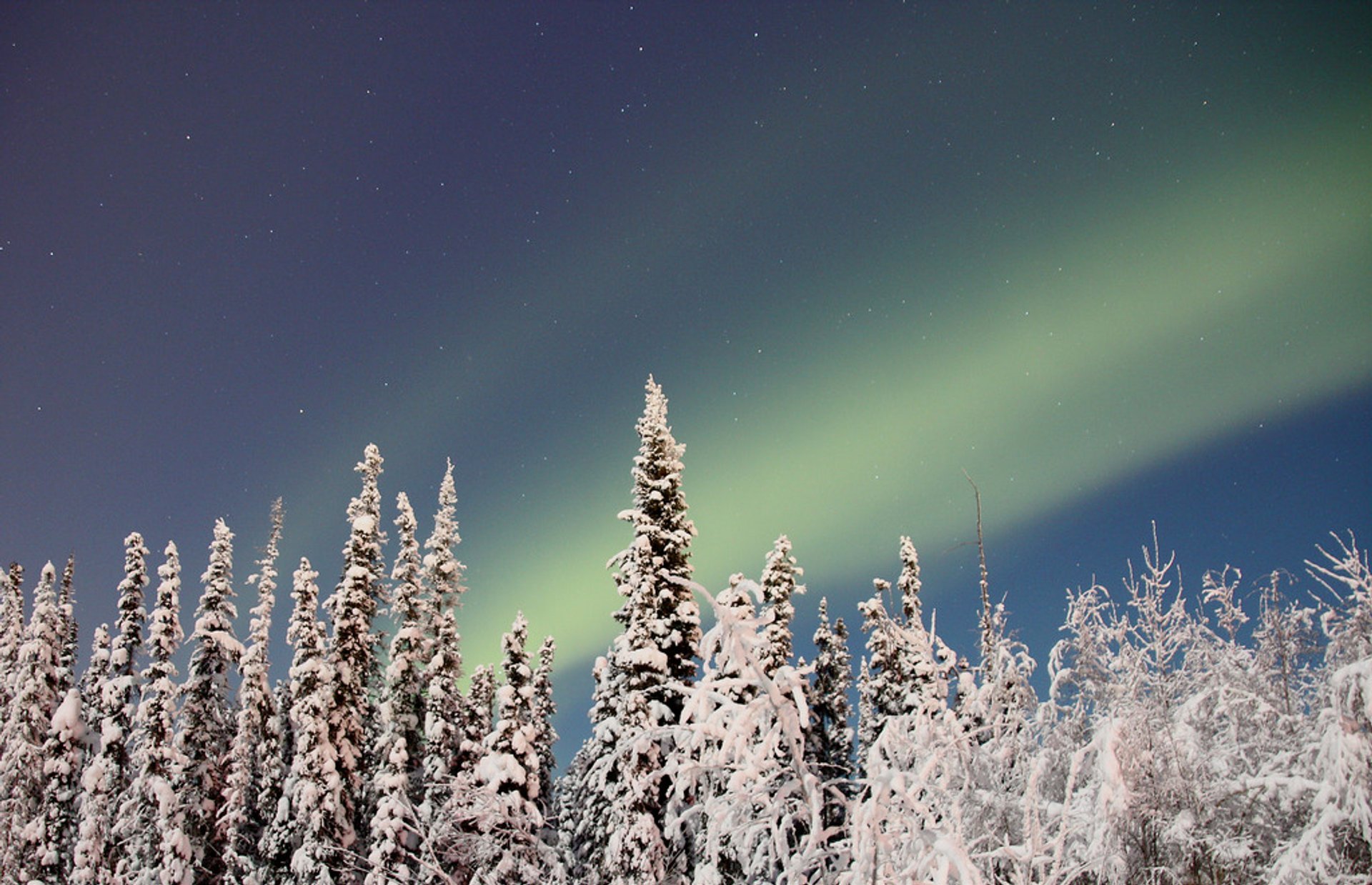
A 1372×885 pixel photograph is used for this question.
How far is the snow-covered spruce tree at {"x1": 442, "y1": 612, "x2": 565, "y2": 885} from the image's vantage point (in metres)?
19.1

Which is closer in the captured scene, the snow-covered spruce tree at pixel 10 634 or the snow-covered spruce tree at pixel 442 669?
the snow-covered spruce tree at pixel 442 669

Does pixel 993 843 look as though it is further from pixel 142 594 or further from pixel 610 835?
pixel 142 594

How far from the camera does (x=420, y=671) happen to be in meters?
30.5

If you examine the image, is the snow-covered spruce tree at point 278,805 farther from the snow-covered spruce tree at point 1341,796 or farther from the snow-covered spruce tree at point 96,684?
the snow-covered spruce tree at point 1341,796

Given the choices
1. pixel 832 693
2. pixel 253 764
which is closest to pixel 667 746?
pixel 832 693

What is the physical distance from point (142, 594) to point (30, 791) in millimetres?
11900

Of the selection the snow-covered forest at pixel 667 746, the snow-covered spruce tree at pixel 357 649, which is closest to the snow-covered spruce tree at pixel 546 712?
the snow-covered forest at pixel 667 746

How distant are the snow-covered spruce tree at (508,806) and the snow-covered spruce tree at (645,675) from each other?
1698 mm

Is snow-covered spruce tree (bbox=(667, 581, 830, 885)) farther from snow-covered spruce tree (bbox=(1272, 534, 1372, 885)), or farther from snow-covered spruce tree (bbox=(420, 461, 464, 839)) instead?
snow-covered spruce tree (bbox=(420, 461, 464, 839))

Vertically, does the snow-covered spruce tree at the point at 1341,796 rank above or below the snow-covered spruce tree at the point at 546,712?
below

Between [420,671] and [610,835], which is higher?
[420,671]

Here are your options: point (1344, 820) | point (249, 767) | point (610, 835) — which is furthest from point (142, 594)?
point (1344, 820)

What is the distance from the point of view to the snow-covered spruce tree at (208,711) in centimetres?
3173

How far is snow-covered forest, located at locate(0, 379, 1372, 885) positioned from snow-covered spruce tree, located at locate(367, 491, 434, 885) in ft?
0.38
